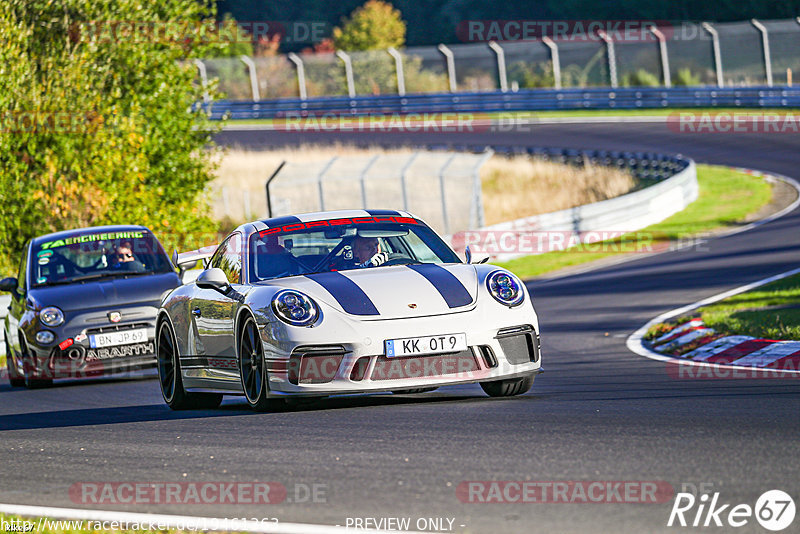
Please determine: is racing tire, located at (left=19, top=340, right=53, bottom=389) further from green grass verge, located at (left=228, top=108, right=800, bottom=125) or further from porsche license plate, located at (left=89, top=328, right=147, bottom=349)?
green grass verge, located at (left=228, top=108, right=800, bottom=125)

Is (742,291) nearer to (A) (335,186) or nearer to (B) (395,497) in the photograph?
(B) (395,497)

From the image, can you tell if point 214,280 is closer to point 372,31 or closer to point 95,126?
point 95,126

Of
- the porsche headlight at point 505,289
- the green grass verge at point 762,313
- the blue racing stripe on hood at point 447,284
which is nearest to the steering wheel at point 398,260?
the blue racing stripe on hood at point 447,284

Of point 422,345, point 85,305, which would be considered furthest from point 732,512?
point 85,305

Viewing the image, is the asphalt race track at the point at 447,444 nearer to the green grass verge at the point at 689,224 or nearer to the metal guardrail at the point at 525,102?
the green grass verge at the point at 689,224

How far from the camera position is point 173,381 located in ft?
32.7

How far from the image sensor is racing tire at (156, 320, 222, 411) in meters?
9.84

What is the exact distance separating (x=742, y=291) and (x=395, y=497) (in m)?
10.8

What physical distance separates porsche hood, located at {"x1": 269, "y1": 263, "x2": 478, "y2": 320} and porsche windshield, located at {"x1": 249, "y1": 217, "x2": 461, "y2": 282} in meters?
0.27

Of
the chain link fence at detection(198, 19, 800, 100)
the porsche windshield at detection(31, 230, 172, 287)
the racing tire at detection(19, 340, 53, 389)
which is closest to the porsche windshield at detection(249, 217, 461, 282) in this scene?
the racing tire at detection(19, 340, 53, 389)

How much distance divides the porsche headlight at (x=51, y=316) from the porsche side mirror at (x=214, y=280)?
14.7 ft

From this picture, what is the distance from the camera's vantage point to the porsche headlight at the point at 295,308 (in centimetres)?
797

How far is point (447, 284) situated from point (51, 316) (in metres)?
6.03

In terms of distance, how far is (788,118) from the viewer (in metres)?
39.0
